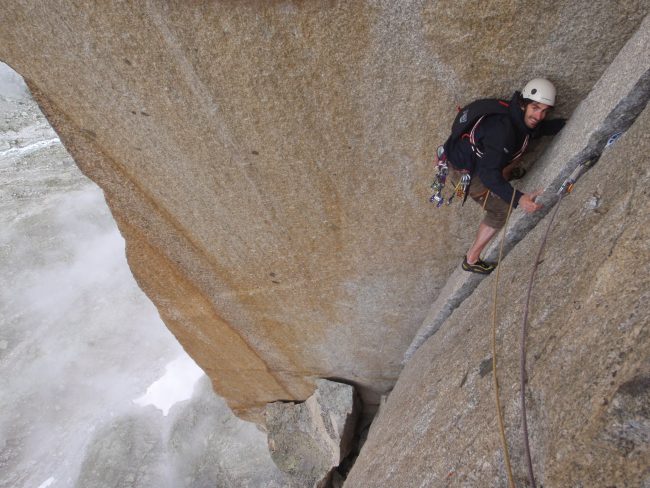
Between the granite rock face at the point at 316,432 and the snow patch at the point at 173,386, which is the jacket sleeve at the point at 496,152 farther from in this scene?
the snow patch at the point at 173,386

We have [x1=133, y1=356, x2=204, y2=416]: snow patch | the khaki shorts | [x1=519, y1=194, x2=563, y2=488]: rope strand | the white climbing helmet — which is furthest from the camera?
[x1=133, y1=356, x2=204, y2=416]: snow patch

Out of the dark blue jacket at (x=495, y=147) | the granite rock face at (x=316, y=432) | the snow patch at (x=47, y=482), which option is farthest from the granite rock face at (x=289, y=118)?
Result: the snow patch at (x=47, y=482)

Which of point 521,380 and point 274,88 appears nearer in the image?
point 521,380

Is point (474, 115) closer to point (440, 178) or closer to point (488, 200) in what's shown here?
point (440, 178)

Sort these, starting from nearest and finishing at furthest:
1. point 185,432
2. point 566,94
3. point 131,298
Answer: point 566,94, point 185,432, point 131,298

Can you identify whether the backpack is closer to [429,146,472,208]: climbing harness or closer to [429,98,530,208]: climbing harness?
[429,98,530,208]: climbing harness

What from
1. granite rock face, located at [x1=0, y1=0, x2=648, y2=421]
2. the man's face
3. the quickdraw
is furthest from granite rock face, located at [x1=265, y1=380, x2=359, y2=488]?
the man's face

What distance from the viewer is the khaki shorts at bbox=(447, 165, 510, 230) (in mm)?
2617

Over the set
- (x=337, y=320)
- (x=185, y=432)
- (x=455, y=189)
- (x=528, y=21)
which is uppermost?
(x=528, y=21)

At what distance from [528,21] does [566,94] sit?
510mm

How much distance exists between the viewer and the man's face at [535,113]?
2089mm

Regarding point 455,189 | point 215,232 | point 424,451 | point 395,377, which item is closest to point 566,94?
point 455,189

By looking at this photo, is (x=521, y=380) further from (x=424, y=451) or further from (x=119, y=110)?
(x=119, y=110)

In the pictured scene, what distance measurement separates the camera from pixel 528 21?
2.03m
